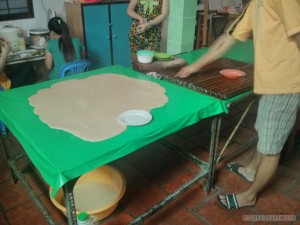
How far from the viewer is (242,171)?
6.93 feet

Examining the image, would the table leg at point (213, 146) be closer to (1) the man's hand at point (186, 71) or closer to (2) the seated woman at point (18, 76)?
(1) the man's hand at point (186, 71)

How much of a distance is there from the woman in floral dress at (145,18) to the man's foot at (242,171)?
4.93 feet

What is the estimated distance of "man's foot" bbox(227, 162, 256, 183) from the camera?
2059mm

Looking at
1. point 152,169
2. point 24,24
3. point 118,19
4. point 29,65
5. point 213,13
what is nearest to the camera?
point 152,169

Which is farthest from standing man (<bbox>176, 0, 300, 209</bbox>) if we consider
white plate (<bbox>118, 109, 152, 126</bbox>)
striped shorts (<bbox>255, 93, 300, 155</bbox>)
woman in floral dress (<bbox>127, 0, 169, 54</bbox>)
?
woman in floral dress (<bbox>127, 0, 169, 54</bbox>)

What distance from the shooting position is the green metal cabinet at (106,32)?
3.48m

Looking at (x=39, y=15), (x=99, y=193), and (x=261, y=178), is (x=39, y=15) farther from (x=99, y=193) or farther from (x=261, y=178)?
(x=261, y=178)

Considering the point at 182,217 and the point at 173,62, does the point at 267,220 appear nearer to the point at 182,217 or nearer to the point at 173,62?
the point at 182,217

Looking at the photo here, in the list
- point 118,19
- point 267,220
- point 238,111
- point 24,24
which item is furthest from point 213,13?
point 267,220

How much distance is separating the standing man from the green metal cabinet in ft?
7.49

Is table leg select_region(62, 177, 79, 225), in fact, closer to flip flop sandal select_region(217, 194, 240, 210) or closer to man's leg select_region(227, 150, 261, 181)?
flip flop sandal select_region(217, 194, 240, 210)

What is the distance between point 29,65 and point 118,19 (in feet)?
4.60

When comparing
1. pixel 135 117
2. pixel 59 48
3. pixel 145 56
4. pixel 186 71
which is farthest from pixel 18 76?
pixel 135 117

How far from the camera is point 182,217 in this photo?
1.73 m
